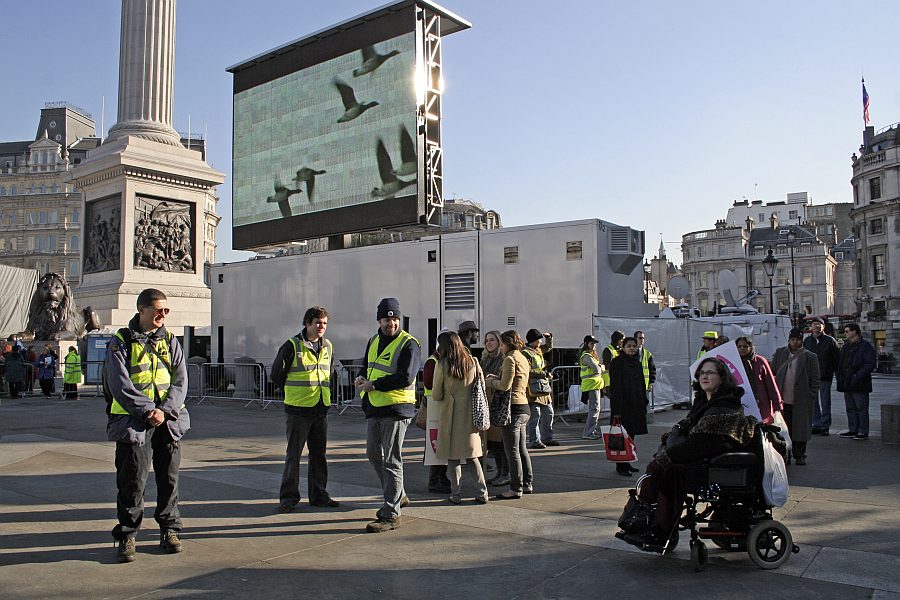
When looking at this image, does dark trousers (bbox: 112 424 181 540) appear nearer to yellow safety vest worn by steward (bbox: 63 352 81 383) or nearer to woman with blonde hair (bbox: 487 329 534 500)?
woman with blonde hair (bbox: 487 329 534 500)

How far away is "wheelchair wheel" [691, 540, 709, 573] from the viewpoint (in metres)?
4.85

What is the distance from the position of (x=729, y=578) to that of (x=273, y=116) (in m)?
19.7

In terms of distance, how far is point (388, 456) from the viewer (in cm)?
625

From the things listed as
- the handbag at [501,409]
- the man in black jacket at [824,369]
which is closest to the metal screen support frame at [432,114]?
the man in black jacket at [824,369]

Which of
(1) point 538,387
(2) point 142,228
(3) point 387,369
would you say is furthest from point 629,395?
(2) point 142,228

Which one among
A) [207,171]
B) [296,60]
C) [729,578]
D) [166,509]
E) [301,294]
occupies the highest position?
[296,60]

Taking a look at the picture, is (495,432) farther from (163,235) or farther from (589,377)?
(163,235)

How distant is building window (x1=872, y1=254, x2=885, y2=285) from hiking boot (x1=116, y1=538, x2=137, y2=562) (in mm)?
69047

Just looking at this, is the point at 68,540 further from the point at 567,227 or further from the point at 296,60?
the point at 296,60

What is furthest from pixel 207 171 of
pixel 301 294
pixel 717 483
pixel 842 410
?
pixel 717 483

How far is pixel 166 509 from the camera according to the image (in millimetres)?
5383

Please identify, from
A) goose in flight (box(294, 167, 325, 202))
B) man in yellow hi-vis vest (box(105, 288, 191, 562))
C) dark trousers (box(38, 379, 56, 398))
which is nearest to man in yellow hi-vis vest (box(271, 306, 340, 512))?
man in yellow hi-vis vest (box(105, 288, 191, 562))

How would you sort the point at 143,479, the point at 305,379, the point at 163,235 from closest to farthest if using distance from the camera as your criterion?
the point at 143,479
the point at 305,379
the point at 163,235

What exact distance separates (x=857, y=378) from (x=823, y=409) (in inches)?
44.7
